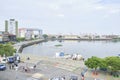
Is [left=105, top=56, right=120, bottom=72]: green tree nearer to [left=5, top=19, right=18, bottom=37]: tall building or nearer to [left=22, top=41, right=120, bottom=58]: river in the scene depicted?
[left=22, top=41, right=120, bottom=58]: river

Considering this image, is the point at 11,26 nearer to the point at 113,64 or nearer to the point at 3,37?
the point at 3,37

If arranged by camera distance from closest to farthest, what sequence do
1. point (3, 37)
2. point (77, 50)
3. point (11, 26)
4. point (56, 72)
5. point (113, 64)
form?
point (113, 64)
point (56, 72)
point (77, 50)
point (3, 37)
point (11, 26)

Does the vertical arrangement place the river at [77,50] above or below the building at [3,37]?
below

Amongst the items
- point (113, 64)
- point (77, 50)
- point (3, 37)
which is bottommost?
point (77, 50)

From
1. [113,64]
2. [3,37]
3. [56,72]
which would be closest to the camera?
[113,64]

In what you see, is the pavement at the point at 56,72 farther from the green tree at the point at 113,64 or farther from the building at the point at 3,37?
the building at the point at 3,37

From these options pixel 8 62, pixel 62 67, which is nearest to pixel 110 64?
pixel 62 67

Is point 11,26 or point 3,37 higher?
point 11,26

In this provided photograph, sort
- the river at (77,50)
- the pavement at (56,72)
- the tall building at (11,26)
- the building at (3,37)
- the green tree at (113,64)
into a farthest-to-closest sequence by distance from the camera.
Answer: the tall building at (11,26) < the building at (3,37) < the river at (77,50) < the green tree at (113,64) < the pavement at (56,72)

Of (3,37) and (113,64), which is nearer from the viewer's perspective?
(113,64)

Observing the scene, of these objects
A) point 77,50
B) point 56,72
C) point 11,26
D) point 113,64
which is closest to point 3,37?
point 77,50

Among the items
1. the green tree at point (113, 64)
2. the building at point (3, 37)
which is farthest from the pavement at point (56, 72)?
the building at point (3, 37)

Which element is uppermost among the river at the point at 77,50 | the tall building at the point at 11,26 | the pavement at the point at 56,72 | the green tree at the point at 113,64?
the tall building at the point at 11,26

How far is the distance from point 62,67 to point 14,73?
7.17 m
